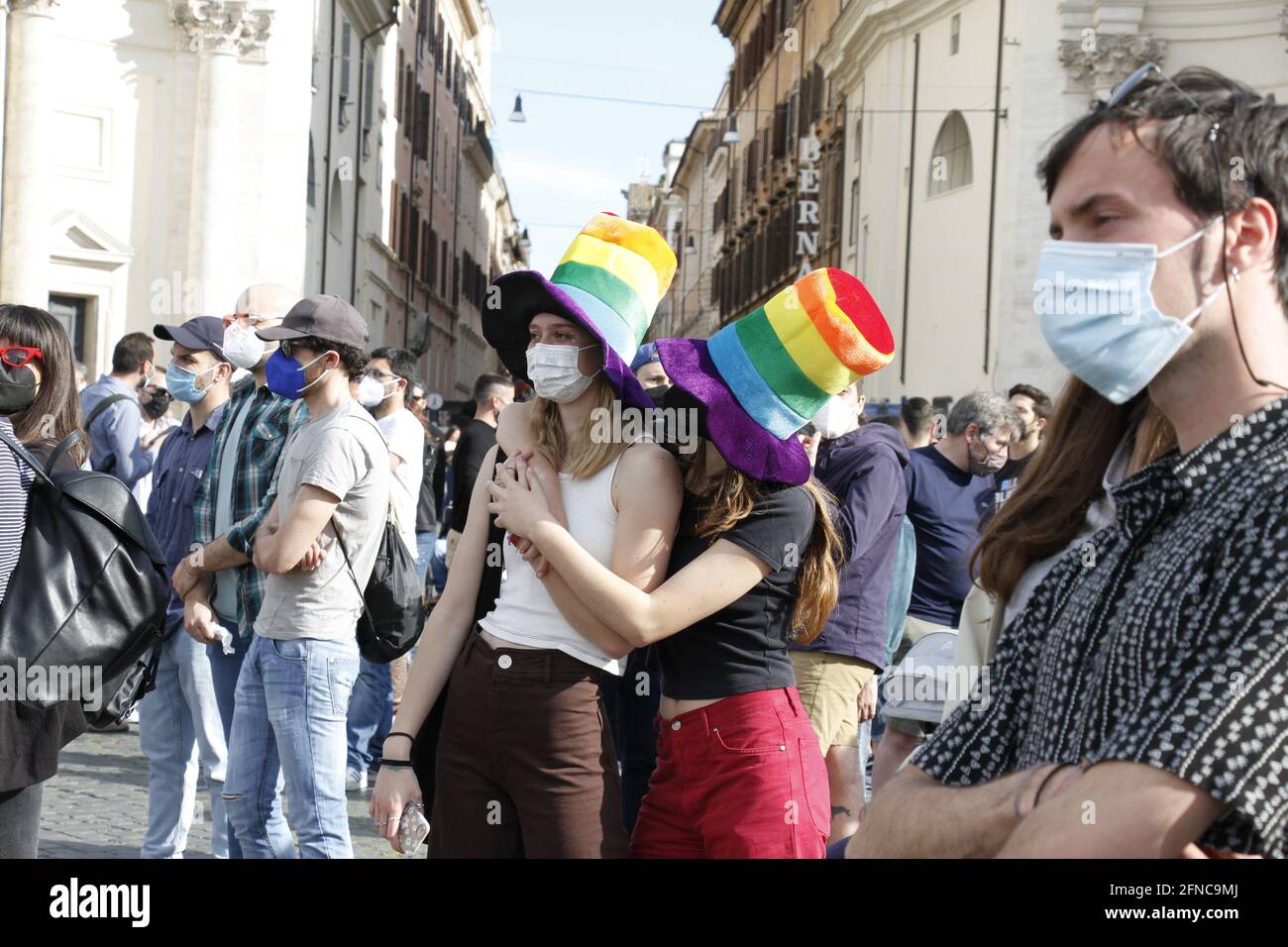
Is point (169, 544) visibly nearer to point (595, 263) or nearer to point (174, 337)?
point (174, 337)

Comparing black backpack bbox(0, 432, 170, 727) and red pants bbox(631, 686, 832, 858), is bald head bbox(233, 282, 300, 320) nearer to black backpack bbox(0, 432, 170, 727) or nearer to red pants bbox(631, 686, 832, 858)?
black backpack bbox(0, 432, 170, 727)

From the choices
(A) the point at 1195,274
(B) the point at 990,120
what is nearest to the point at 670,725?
(A) the point at 1195,274

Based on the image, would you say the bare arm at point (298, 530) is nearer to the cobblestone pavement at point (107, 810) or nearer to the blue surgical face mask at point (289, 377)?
the blue surgical face mask at point (289, 377)

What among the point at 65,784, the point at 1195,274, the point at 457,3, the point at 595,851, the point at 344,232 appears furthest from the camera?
the point at 457,3

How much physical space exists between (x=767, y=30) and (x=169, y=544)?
46164 millimetres

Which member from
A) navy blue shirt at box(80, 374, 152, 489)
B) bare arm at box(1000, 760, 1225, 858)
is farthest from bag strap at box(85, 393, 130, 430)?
bare arm at box(1000, 760, 1225, 858)

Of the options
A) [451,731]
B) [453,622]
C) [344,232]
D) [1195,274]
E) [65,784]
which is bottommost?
[65,784]

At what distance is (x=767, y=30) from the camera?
49500mm

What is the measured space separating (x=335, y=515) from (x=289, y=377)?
19.4 inches

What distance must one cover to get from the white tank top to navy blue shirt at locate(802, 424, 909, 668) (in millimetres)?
2358

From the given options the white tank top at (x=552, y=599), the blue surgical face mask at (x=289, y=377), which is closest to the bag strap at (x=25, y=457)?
the white tank top at (x=552, y=599)

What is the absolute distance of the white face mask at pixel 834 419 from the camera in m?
6.00

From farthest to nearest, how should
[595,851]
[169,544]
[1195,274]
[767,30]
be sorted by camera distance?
[767,30] → [169,544] → [595,851] → [1195,274]

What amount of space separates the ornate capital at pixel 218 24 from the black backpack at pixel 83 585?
63.9 ft
